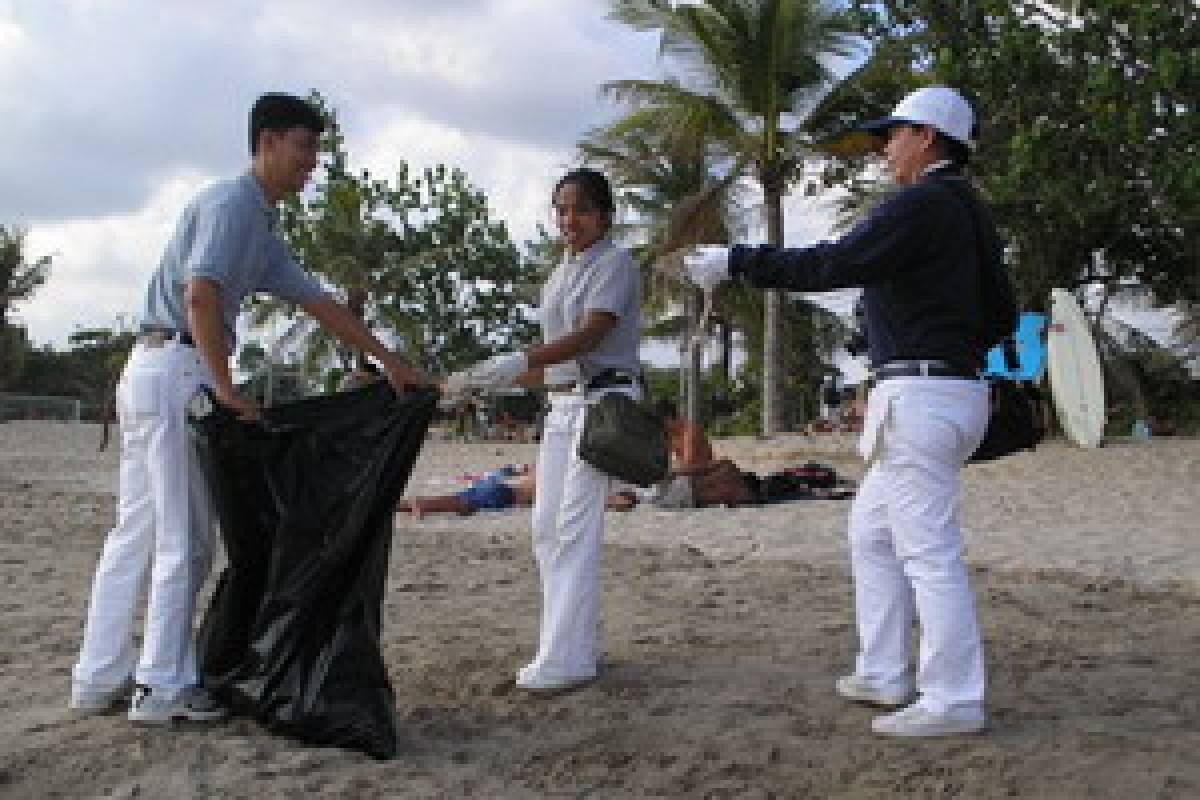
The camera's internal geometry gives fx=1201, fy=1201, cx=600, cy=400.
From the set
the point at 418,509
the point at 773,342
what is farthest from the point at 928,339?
the point at 773,342

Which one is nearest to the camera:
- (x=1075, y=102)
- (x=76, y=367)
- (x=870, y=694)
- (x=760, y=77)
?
(x=870, y=694)

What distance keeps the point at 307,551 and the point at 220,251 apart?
91cm

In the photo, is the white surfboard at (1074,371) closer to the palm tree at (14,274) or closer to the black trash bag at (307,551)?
the black trash bag at (307,551)

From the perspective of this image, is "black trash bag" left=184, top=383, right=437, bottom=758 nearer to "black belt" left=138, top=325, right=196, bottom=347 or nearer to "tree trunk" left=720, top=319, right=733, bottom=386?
"black belt" left=138, top=325, right=196, bottom=347

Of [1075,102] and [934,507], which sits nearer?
[934,507]

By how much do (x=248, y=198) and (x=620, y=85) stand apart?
1725cm

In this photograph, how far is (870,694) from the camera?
3672mm

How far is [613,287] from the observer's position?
3.94m

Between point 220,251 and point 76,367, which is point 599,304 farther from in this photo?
point 76,367

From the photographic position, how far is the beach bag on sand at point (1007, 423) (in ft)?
11.6

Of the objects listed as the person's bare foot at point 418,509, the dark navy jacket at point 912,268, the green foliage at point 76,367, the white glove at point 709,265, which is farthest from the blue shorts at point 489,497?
the green foliage at point 76,367

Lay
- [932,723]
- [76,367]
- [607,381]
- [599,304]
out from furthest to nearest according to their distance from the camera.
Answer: [76,367], [607,381], [599,304], [932,723]

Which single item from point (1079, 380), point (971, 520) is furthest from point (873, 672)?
point (1079, 380)

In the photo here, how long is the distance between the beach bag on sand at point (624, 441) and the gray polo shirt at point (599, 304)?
0.15 m
